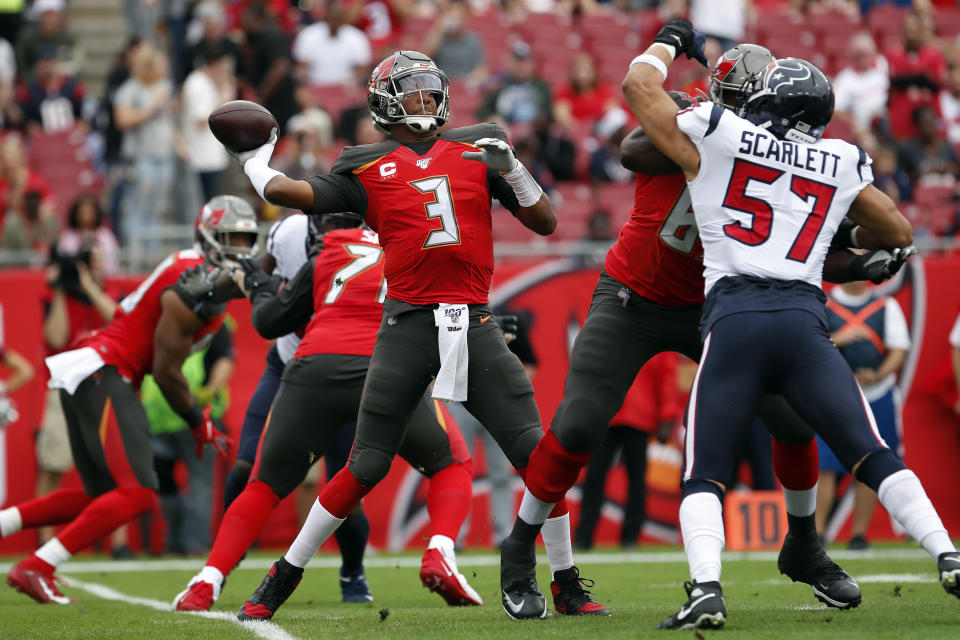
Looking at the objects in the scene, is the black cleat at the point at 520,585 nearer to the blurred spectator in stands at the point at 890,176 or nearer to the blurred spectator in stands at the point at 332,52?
the blurred spectator in stands at the point at 890,176

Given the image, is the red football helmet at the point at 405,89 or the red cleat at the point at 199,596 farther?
the red cleat at the point at 199,596

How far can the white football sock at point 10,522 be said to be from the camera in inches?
268

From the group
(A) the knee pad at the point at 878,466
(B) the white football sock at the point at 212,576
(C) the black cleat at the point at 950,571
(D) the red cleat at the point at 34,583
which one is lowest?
(D) the red cleat at the point at 34,583

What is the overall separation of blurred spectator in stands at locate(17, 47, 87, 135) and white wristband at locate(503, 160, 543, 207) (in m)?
10.7

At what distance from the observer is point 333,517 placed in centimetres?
512

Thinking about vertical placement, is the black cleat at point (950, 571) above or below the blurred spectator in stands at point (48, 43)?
below

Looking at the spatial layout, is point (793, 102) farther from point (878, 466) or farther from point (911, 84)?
point (911, 84)

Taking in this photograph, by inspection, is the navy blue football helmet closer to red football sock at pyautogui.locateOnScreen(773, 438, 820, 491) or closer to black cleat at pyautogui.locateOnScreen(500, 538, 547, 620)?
red football sock at pyautogui.locateOnScreen(773, 438, 820, 491)

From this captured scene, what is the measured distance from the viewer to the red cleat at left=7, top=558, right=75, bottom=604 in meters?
6.40

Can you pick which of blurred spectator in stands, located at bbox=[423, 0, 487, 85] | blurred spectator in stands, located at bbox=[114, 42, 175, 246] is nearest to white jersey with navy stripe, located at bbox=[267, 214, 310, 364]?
blurred spectator in stands, located at bbox=[114, 42, 175, 246]

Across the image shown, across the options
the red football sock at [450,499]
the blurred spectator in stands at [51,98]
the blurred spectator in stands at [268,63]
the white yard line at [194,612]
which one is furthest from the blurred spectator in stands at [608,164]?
the red football sock at [450,499]

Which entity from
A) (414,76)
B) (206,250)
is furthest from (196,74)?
(414,76)

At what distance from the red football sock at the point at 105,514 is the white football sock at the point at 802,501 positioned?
3.21 metres

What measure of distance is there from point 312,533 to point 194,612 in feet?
2.67
